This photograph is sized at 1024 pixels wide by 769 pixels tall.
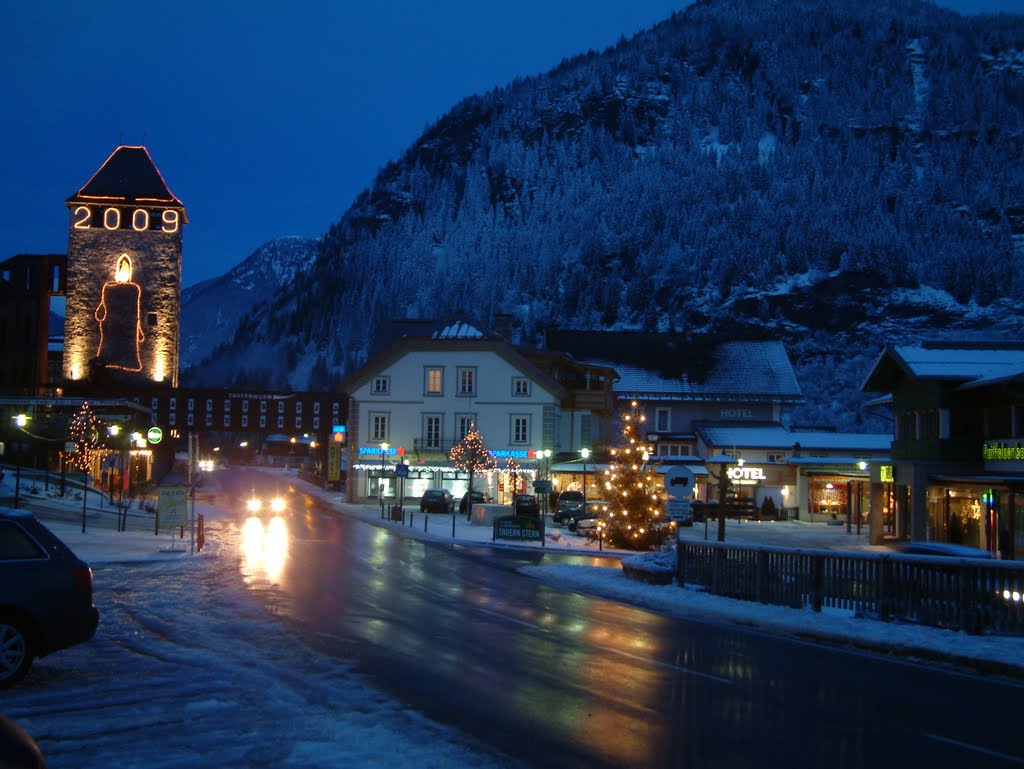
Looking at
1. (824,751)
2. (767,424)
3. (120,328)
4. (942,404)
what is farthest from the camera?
(120,328)

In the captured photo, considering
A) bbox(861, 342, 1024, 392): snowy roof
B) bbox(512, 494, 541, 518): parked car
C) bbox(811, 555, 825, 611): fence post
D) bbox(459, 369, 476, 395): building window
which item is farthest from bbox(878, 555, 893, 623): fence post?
bbox(459, 369, 476, 395): building window

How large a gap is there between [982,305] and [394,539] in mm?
174703

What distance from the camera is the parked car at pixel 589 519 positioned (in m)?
36.2

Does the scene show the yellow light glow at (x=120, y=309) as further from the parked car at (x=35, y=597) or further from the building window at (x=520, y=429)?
the parked car at (x=35, y=597)

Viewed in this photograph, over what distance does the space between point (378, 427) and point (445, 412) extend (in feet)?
14.0

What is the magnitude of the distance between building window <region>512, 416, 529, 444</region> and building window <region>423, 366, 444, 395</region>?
5.05m

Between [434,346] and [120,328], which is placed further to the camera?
[120,328]

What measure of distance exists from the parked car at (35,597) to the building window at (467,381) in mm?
48654

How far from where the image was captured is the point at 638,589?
2092cm

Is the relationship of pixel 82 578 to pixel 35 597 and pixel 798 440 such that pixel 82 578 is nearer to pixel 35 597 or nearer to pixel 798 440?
pixel 35 597

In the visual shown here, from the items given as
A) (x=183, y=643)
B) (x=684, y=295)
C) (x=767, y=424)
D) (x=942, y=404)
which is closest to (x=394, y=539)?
(x=942, y=404)

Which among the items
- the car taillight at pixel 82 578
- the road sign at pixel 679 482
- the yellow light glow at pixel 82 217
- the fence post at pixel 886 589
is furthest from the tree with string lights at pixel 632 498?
the yellow light glow at pixel 82 217

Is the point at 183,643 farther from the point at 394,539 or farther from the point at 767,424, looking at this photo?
the point at 767,424

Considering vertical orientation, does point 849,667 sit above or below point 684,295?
below
